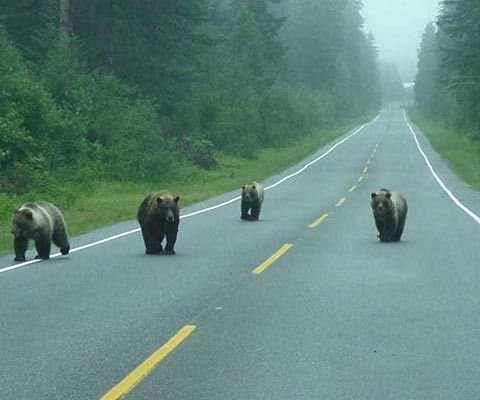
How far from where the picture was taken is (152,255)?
15.6 m

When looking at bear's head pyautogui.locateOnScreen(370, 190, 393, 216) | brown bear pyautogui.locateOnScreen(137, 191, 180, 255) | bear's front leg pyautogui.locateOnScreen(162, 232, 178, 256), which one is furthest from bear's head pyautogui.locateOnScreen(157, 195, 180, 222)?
bear's head pyautogui.locateOnScreen(370, 190, 393, 216)

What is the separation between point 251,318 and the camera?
9.95 meters

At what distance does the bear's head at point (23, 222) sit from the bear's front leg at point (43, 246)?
1.06 ft

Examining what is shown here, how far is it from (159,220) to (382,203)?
4476 millimetres

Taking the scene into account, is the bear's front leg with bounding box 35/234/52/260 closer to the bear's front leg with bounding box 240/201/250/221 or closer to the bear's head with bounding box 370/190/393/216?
the bear's head with bounding box 370/190/393/216

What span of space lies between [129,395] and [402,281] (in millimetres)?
6579

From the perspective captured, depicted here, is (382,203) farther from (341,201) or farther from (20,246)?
(341,201)

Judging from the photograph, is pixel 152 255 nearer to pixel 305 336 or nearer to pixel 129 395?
pixel 305 336

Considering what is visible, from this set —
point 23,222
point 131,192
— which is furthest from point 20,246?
point 131,192

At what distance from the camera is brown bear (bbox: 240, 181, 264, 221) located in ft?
72.6

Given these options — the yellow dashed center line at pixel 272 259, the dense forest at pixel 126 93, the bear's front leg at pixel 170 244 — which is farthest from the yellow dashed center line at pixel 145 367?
the dense forest at pixel 126 93

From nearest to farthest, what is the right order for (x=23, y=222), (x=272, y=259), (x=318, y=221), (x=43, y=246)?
(x=23, y=222) < (x=43, y=246) < (x=272, y=259) < (x=318, y=221)

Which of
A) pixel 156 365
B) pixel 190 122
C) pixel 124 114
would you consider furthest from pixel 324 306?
pixel 190 122

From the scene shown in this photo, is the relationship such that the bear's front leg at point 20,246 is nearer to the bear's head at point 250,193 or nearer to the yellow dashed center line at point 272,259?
the yellow dashed center line at point 272,259
